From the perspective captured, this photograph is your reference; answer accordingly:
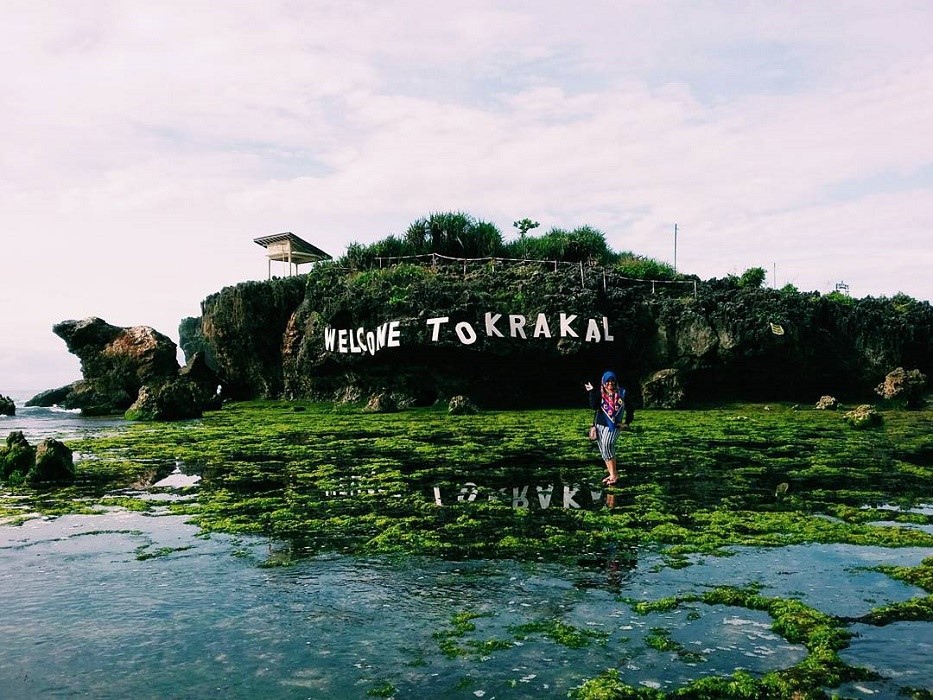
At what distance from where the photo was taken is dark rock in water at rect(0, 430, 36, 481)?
1236cm

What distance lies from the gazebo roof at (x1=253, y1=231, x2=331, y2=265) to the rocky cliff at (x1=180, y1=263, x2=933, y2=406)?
262 inches

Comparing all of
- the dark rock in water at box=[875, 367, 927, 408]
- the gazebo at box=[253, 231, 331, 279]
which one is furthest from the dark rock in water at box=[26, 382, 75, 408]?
the dark rock in water at box=[875, 367, 927, 408]

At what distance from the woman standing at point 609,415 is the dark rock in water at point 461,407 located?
1475 cm

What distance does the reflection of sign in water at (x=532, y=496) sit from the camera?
9.55m

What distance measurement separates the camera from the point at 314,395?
3438cm

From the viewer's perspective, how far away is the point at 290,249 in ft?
120

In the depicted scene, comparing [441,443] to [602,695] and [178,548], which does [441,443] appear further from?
[602,695]

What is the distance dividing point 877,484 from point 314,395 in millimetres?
27186

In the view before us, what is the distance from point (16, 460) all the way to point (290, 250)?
25119 mm

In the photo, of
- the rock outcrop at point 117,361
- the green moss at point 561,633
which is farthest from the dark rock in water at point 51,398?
the green moss at point 561,633

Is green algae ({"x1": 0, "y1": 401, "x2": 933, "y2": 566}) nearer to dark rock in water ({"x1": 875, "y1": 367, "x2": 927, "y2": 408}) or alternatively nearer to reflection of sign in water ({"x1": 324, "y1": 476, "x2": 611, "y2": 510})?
reflection of sign in water ({"x1": 324, "y1": 476, "x2": 611, "y2": 510})

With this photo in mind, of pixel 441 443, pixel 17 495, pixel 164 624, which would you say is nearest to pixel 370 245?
pixel 441 443

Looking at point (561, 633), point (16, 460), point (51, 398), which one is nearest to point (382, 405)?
point (16, 460)

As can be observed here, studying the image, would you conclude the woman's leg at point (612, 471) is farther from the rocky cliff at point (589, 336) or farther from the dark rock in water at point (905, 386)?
the dark rock in water at point (905, 386)
